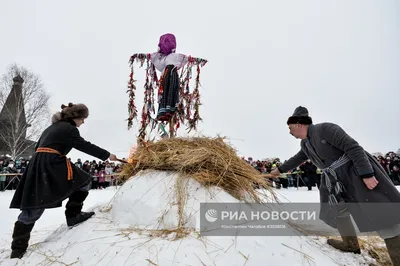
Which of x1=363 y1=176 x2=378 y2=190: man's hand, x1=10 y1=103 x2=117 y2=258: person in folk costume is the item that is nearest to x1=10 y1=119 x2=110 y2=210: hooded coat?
x1=10 y1=103 x2=117 y2=258: person in folk costume

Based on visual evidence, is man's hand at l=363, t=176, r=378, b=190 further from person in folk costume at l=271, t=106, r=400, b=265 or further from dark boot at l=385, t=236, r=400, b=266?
dark boot at l=385, t=236, r=400, b=266

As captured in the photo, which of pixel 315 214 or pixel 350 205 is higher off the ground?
pixel 350 205

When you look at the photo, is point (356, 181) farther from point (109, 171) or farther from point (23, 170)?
point (23, 170)

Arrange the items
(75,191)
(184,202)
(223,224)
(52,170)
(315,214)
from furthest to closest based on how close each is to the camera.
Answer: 1. (315,214)
2. (75,191)
3. (52,170)
4. (184,202)
5. (223,224)

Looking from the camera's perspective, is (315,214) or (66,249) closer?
(66,249)

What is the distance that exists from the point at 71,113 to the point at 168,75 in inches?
58.5

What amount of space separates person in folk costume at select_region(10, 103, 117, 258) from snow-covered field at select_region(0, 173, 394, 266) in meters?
0.19

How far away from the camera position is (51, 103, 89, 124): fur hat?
8.70 ft

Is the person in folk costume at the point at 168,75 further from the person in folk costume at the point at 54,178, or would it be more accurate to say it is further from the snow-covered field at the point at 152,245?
the snow-covered field at the point at 152,245

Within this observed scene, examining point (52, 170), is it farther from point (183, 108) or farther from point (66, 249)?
point (183, 108)

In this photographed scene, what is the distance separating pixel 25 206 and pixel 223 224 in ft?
5.93

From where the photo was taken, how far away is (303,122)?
2459mm

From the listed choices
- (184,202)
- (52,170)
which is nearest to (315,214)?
(184,202)

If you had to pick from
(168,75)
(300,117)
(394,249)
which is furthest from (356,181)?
(168,75)
